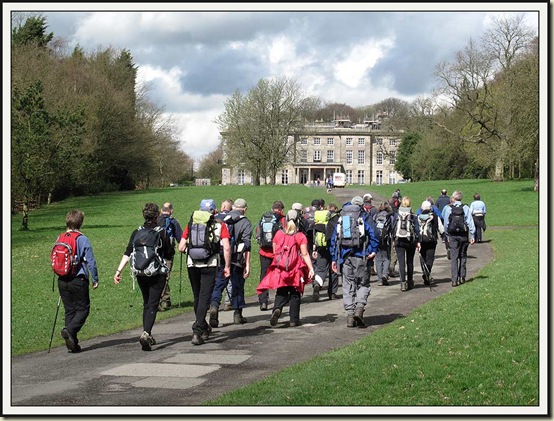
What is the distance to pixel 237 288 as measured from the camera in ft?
49.0

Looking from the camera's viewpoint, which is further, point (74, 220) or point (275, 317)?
point (275, 317)

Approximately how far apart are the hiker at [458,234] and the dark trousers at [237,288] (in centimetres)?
612

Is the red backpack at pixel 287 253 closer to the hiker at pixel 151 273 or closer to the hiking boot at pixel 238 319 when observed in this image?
the hiking boot at pixel 238 319

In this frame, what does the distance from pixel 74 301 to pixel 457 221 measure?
995 cm

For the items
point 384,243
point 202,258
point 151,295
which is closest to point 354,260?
point 202,258

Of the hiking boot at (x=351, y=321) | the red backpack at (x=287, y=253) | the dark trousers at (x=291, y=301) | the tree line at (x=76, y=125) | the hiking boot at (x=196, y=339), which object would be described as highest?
the tree line at (x=76, y=125)

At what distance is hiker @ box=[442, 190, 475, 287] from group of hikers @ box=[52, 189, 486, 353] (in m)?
0.02

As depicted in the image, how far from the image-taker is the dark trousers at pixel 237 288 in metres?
14.9

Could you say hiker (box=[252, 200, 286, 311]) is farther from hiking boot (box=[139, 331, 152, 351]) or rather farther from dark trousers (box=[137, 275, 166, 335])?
hiking boot (box=[139, 331, 152, 351])

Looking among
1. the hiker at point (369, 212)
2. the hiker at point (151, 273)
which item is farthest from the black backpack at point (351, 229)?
the hiker at point (151, 273)

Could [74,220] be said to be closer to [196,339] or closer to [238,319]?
[196,339]

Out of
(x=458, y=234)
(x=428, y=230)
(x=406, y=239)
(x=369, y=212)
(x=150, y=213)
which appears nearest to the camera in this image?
(x=150, y=213)

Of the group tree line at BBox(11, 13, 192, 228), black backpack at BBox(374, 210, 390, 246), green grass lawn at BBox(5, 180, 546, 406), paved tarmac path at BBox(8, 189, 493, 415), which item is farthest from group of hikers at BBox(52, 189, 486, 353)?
tree line at BBox(11, 13, 192, 228)

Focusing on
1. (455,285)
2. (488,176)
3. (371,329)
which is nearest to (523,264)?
(455,285)
